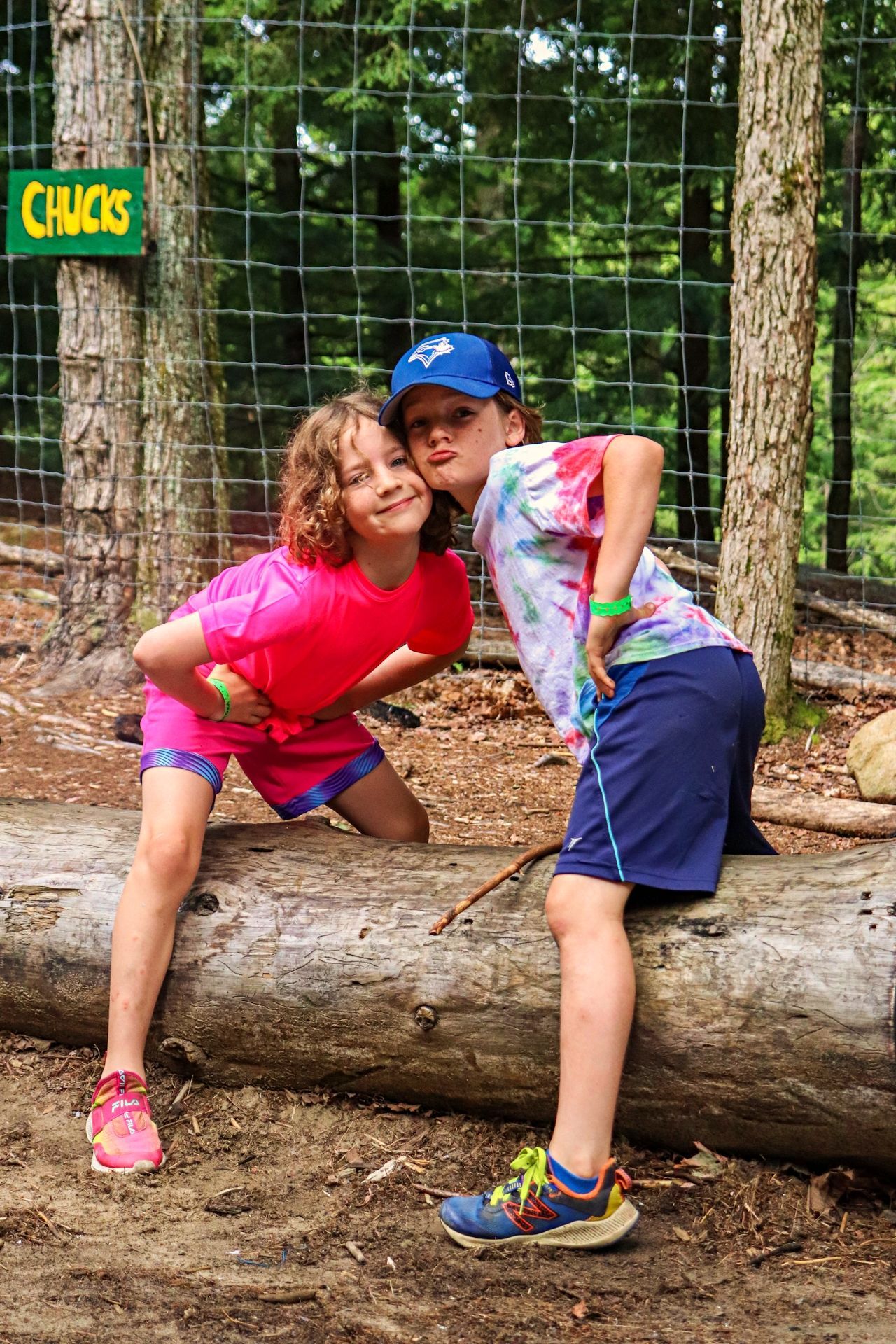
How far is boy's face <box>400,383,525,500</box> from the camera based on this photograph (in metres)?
2.47

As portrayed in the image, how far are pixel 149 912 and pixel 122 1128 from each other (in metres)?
0.43

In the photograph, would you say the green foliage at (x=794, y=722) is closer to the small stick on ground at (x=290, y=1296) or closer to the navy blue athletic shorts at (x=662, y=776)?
the navy blue athletic shorts at (x=662, y=776)

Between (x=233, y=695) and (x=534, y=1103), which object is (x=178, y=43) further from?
(x=534, y=1103)

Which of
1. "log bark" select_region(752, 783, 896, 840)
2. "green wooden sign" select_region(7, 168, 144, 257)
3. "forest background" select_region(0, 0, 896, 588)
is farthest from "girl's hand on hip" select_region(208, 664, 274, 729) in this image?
"forest background" select_region(0, 0, 896, 588)

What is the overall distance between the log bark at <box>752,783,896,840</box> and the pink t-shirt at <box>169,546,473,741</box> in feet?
6.31

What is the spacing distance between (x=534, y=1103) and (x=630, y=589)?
3.34ft

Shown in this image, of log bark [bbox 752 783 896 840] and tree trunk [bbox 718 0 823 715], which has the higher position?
tree trunk [bbox 718 0 823 715]

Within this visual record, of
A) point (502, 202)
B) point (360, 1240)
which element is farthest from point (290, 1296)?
point (502, 202)

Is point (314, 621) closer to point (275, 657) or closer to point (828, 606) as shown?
point (275, 657)

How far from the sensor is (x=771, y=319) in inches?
214

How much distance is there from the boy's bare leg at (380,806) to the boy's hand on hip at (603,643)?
877 millimetres

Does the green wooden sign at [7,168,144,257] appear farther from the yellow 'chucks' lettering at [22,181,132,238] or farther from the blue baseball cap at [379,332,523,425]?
the blue baseball cap at [379,332,523,425]

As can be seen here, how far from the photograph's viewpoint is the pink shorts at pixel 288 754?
9.16 ft

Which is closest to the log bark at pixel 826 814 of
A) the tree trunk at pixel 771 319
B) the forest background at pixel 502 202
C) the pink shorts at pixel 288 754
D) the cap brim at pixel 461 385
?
the tree trunk at pixel 771 319
